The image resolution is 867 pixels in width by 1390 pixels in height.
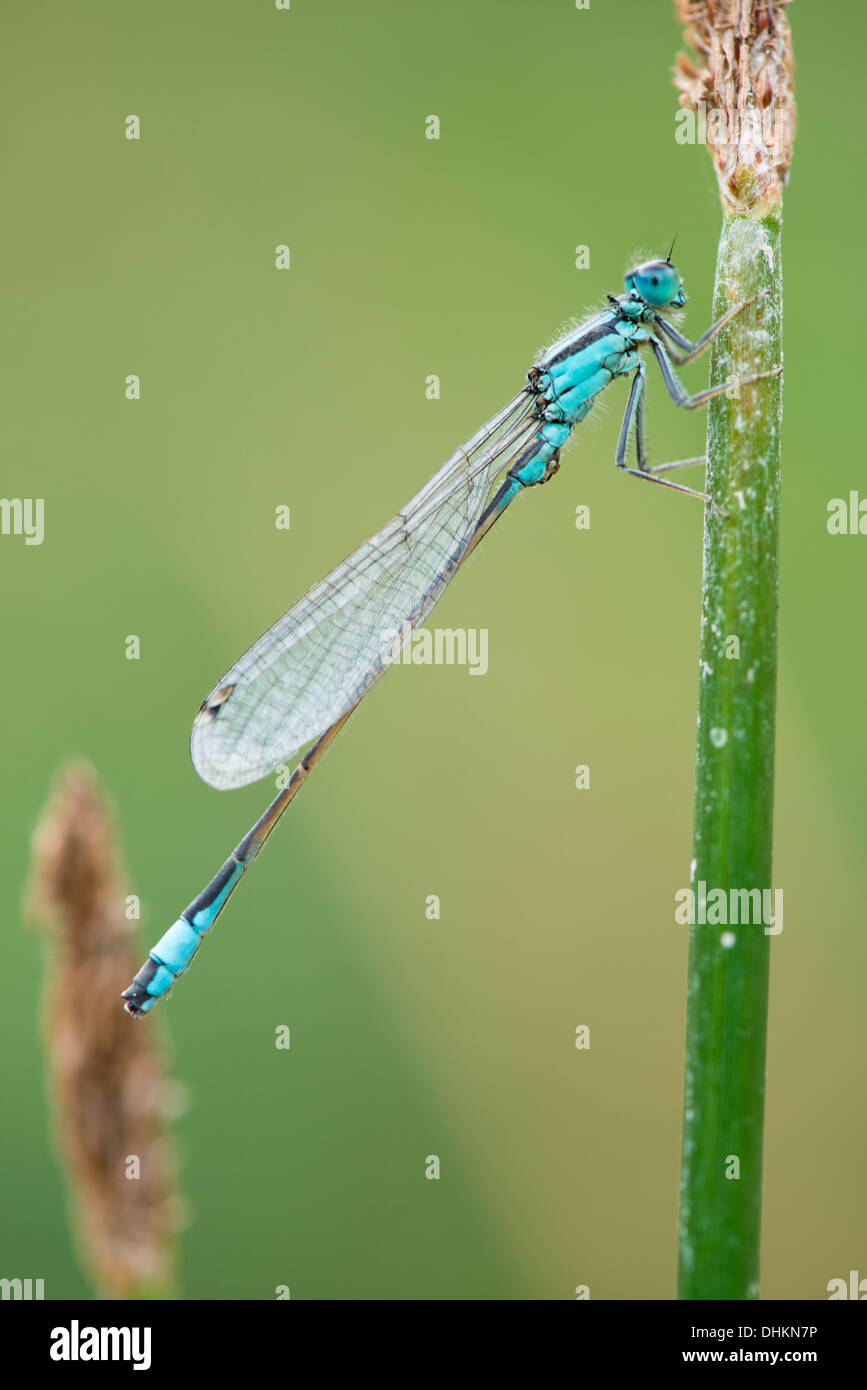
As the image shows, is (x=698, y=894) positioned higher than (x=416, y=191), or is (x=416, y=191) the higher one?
(x=416, y=191)

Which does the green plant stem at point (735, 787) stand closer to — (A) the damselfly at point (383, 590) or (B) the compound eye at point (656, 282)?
(B) the compound eye at point (656, 282)

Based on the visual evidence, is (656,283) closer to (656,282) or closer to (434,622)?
(656,282)

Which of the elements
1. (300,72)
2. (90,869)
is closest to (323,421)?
(300,72)

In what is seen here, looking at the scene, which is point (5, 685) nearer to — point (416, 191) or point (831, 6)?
point (416, 191)

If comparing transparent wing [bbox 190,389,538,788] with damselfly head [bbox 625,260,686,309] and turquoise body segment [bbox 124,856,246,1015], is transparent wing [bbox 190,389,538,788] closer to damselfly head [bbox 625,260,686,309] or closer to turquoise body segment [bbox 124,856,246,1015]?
turquoise body segment [bbox 124,856,246,1015]

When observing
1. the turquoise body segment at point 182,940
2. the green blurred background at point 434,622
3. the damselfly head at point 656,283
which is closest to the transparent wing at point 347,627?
the turquoise body segment at point 182,940

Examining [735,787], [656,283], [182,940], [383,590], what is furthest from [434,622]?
[735,787]
